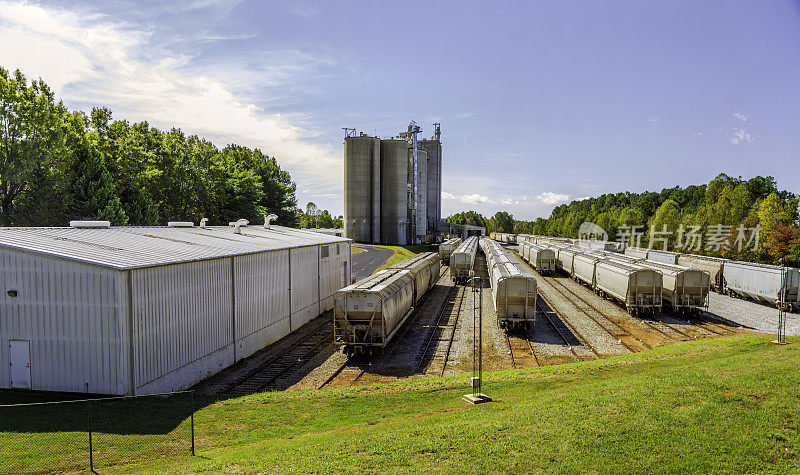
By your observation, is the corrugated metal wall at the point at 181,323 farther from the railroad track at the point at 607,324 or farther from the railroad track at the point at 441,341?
the railroad track at the point at 607,324

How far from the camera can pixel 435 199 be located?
120500 mm

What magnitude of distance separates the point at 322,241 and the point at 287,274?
321 inches

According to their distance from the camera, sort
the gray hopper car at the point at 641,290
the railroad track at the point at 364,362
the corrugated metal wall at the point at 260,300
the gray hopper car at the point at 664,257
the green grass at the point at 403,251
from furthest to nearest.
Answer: the green grass at the point at 403,251 → the gray hopper car at the point at 664,257 → the gray hopper car at the point at 641,290 → the corrugated metal wall at the point at 260,300 → the railroad track at the point at 364,362

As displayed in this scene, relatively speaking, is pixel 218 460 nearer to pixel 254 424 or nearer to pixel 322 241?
pixel 254 424

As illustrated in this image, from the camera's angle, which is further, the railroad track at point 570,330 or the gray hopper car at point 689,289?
the gray hopper car at point 689,289

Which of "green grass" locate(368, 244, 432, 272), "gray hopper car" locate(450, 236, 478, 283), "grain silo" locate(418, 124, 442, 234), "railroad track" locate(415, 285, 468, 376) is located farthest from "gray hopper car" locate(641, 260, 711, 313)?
"grain silo" locate(418, 124, 442, 234)

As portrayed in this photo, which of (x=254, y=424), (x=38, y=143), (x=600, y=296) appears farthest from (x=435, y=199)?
(x=254, y=424)

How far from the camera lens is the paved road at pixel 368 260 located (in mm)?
60550

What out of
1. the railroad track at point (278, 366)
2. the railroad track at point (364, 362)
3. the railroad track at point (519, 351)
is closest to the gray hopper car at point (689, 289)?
the railroad track at point (519, 351)

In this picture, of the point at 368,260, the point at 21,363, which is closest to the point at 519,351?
the point at 21,363

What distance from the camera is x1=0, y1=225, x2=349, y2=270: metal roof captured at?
16.2 metres

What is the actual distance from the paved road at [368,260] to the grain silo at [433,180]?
36.8 m

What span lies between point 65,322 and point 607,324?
1223 inches

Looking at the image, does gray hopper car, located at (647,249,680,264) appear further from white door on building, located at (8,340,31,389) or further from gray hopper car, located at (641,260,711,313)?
white door on building, located at (8,340,31,389)
